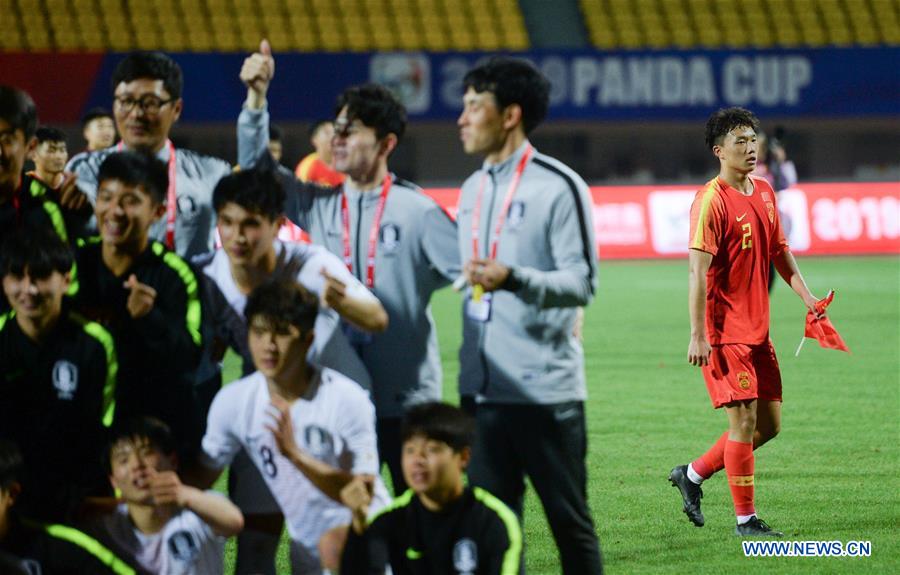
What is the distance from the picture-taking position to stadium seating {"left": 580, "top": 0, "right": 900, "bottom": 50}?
25984 millimetres

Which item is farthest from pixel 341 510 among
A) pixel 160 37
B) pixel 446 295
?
pixel 160 37

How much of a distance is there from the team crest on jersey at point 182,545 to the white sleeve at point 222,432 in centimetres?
23

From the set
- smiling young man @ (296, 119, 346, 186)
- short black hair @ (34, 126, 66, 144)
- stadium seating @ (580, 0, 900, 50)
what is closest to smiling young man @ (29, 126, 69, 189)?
short black hair @ (34, 126, 66, 144)

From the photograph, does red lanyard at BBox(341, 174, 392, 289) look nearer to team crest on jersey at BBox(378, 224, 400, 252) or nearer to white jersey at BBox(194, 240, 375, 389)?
team crest on jersey at BBox(378, 224, 400, 252)

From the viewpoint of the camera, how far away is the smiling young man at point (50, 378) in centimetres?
417

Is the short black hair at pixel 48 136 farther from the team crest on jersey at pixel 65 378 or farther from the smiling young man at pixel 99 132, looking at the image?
the team crest on jersey at pixel 65 378

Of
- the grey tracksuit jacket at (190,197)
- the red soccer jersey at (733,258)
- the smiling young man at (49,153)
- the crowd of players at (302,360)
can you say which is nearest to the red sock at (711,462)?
the red soccer jersey at (733,258)

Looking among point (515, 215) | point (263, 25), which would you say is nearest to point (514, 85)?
point (515, 215)

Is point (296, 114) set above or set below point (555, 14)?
below

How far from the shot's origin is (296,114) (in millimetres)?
22656

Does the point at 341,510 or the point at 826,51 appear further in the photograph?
the point at 826,51

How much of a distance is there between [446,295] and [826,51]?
398 inches

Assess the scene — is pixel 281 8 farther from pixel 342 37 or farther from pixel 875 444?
pixel 875 444

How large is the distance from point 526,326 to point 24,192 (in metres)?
1.76
